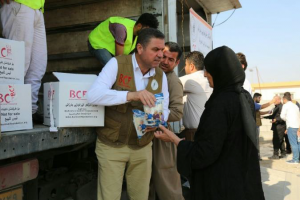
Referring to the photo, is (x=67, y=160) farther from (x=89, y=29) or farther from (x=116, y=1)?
(x=116, y=1)

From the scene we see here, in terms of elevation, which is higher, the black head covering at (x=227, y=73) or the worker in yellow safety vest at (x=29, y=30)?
the worker in yellow safety vest at (x=29, y=30)

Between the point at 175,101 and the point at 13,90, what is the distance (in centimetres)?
150

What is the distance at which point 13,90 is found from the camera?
6.25 feet

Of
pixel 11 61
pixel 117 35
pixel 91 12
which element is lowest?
pixel 11 61

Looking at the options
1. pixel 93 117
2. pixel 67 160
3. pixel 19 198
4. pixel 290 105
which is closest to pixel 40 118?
pixel 93 117

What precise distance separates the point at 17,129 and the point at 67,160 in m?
1.74

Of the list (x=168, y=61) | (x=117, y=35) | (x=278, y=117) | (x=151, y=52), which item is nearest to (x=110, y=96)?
(x=151, y=52)

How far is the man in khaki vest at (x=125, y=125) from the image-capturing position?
2328 millimetres

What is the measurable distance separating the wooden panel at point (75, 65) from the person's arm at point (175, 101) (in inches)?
75.9

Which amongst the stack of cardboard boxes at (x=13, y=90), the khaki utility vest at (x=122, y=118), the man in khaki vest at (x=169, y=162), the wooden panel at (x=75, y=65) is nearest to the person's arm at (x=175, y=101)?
the man in khaki vest at (x=169, y=162)

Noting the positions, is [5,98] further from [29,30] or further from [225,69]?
[225,69]

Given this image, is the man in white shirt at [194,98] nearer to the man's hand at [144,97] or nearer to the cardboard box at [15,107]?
the man's hand at [144,97]

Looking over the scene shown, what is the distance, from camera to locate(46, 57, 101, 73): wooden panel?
14.9 ft

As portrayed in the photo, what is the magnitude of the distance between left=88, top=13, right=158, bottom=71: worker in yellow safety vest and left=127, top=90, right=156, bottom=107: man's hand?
4.11ft
